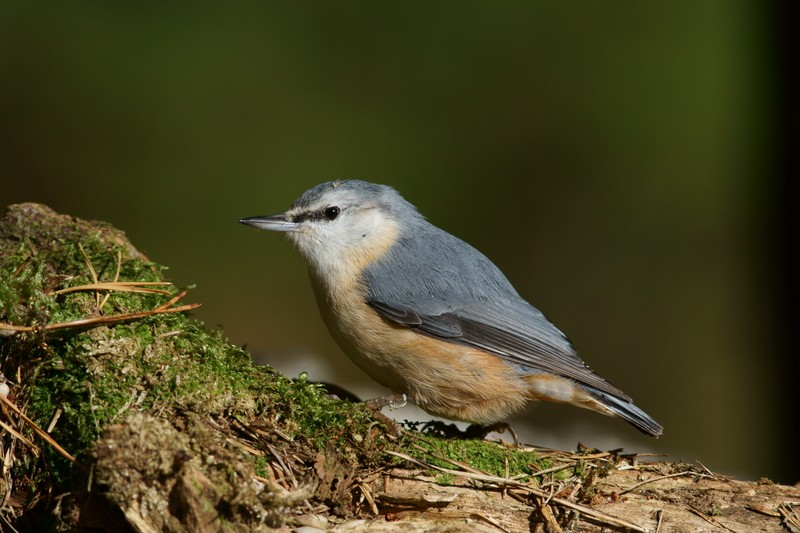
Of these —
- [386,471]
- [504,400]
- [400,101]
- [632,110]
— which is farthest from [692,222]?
[386,471]

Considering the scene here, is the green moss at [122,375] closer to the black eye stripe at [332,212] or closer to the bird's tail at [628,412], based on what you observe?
the black eye stripe at [332,212]

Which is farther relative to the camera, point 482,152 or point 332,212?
Result: point 482,152

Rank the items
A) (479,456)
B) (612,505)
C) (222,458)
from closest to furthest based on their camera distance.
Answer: (222,458) → (612,505) → (479,456)

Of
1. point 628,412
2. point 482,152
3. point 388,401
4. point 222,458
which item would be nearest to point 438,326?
point 388,401

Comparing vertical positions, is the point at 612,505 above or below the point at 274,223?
below

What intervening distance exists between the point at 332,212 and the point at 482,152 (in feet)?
10.6

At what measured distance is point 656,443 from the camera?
222 inches

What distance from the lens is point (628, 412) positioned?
9.69 ft

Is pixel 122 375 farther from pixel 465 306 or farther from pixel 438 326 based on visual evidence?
pixel 465 306

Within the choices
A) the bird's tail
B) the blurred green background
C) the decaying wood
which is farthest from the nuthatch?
the blurred green background

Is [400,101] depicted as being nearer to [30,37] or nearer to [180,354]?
[30,37]

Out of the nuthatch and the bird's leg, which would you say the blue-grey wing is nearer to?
the nuthatch

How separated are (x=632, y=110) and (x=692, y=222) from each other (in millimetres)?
1161

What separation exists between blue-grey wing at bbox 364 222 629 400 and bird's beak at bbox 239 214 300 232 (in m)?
0.42
